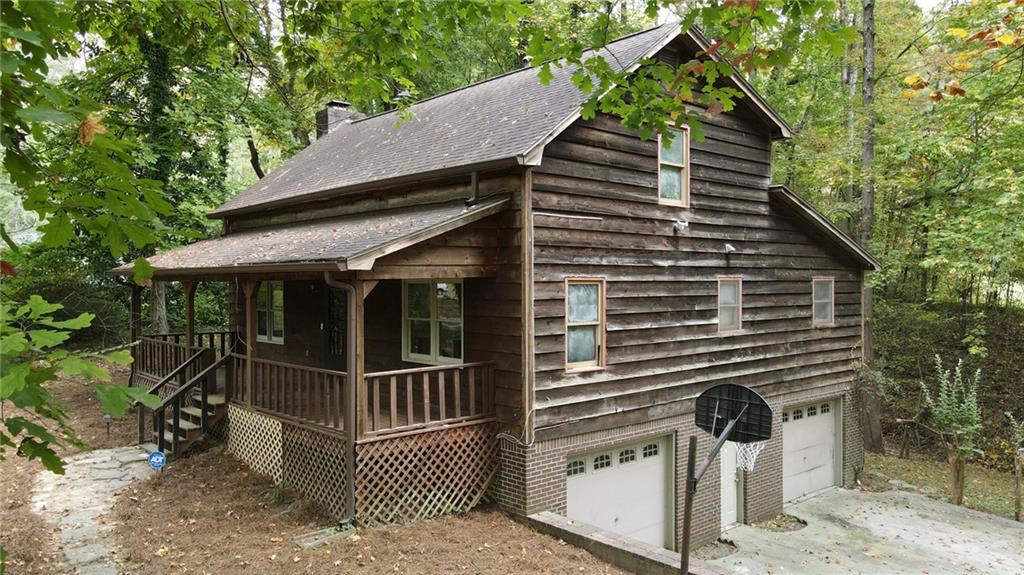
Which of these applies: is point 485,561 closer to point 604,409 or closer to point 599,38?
point 604,409

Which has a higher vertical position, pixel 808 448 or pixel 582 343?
pixel 582 343

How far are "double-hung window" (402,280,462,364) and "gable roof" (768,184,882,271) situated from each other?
6.84 metres

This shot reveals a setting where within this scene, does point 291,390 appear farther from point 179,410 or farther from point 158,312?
point 158,312

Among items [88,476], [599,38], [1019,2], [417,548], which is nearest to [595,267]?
[599,38]

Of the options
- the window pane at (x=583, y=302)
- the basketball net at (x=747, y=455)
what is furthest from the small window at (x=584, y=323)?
the basketball net at (x=747, y=455)

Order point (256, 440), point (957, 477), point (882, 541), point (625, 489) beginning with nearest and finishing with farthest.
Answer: point (256, 440), point (625, 489), point (882, 541), point (957, 477)

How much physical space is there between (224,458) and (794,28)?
10191 mm

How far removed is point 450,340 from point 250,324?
10.1 feet

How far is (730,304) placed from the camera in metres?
11.9

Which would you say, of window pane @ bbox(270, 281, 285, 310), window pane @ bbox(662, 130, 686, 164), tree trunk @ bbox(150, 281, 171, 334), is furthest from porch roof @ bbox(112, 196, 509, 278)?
tree trunk @ bbox(150, 281, 171, 334)

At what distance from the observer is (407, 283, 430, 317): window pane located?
1016cm

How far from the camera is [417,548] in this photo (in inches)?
289

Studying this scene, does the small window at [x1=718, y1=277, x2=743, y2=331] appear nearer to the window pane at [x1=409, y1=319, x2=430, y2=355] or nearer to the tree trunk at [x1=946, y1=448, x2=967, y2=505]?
the window pane at [x1=409, y1=319, x2=430, y2=355]

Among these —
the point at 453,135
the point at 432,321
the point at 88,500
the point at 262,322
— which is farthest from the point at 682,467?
the point at 262,322
